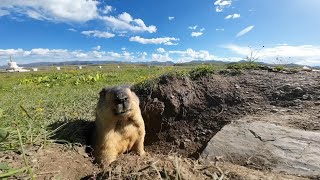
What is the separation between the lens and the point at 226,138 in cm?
490

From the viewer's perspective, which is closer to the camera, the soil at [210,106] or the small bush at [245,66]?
the soil at [210,106]

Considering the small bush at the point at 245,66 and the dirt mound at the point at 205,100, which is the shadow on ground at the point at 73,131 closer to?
the dirt mound at the point at 205,100

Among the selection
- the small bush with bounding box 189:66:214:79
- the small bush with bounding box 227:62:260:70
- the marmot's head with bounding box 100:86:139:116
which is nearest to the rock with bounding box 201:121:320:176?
the marmot's head with bounding box 100:86:139:116

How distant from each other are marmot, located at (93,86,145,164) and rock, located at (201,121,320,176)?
43.5 inches

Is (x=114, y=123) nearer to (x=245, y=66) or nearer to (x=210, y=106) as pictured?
(x=210, y=106)

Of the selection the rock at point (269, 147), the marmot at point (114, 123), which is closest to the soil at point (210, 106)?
the marmot at point (114, 123)

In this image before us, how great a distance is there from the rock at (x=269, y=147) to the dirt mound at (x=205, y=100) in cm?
102

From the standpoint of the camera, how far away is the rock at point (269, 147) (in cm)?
381

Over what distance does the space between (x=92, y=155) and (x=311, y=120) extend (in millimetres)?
3143

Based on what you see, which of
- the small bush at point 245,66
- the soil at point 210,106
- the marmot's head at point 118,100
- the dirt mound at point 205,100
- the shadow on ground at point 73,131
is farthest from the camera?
the small bush at point 245,66

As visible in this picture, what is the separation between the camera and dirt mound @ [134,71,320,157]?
20.0 feet

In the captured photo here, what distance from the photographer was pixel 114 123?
474 cm

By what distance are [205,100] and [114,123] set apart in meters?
2.45

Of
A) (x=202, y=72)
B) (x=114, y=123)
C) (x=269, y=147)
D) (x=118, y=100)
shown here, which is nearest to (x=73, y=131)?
(x=114, y=123)
